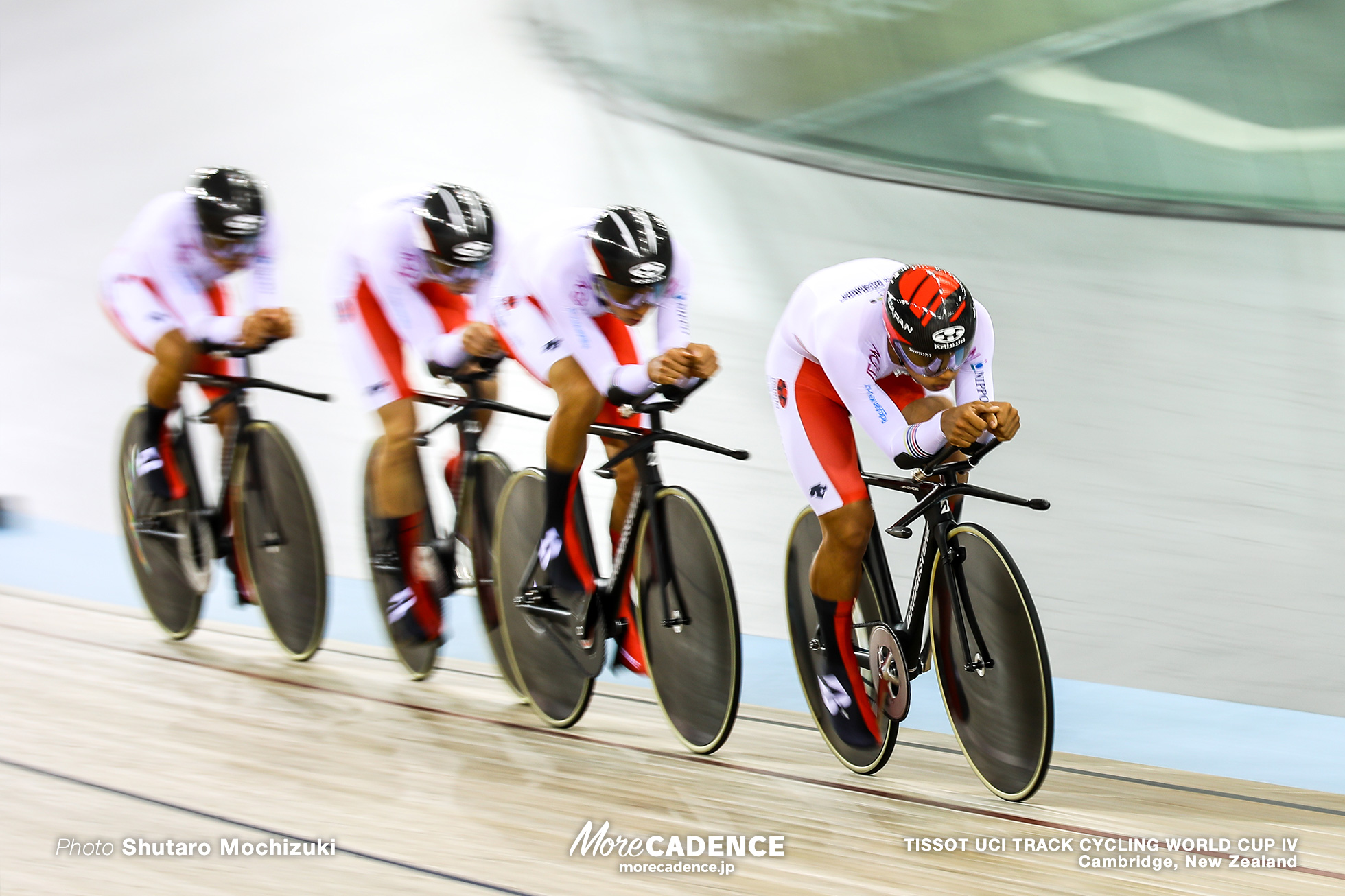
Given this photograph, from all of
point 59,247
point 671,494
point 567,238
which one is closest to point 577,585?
point 671,494

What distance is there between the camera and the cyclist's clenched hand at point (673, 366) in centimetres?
285

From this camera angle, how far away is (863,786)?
290 centimetres

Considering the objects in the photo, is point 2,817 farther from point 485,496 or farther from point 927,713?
Answer: point 927,713

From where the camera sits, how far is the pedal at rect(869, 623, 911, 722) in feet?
9.07

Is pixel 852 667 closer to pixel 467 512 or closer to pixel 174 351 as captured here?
pixel 467 512

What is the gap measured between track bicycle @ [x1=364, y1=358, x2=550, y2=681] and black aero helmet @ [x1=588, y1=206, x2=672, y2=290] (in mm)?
611

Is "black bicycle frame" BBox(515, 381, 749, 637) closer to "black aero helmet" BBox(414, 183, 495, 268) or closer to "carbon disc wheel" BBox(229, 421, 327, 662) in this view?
"black aero helmet" BBox(414, 183, 495, 268)

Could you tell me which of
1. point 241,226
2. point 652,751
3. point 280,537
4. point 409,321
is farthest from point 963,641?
point 241,226

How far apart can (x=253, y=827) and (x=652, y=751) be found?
40.1 inches

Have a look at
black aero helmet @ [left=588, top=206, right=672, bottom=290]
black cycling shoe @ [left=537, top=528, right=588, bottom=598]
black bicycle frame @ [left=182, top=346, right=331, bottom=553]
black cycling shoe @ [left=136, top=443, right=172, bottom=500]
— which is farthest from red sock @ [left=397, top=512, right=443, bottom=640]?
black aero helmet @ [left=588, top=206, right=672, bottom=290]

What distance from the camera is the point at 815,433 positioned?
9.44 feet

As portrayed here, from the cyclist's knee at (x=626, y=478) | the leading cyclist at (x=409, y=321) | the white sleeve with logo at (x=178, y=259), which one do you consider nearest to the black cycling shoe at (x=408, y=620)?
the leading cyclist at (x=409, y=321)

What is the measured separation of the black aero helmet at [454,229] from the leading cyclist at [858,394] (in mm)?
978

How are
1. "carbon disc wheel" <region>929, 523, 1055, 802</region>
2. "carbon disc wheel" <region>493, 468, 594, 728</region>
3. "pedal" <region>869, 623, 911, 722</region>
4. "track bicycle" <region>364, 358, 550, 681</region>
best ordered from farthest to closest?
"track bicycle" <region>364, 358, 550, 681</region>, "carbon disc wheel" <region>493, 468, 594, 728</region>, "pedal" <region>869, 623, 911, 722</region>, "carbon disc wheel" <region>929, 523, 1055, 802</region>
